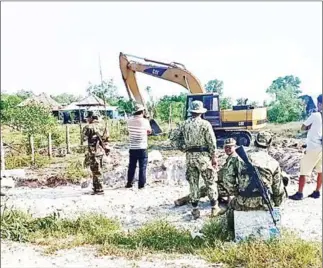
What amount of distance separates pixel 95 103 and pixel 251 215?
40.5 feet

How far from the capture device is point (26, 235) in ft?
15.8

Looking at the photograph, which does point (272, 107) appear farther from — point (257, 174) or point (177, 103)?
point (257, 174)

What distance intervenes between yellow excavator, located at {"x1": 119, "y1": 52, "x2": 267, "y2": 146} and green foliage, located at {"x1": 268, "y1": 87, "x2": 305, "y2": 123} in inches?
320

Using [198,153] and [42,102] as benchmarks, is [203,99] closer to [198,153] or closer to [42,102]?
[42,102]

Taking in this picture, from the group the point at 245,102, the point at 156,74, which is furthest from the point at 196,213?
the point at 245,102

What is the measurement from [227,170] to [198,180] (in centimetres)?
100

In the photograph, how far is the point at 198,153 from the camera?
18.1 ft

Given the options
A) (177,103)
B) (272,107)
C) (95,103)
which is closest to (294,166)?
(95,103)

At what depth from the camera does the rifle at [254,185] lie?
453 centimetres

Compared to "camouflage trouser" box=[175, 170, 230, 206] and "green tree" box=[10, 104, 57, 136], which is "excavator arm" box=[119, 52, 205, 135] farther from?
"camouflage trouser" box=[175, 170, 230, 206]

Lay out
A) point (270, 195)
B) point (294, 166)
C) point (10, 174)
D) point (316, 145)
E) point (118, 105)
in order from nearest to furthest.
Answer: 1. point (10, 174)
2. point (270, 195)
3. point (316, 145)
4. point (294, 166)
5. point (118, 105)

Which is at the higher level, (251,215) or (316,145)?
(316,145)

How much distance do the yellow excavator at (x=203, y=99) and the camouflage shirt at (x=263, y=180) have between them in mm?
7478

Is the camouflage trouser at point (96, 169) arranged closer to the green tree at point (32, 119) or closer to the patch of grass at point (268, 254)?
the patch of grass at point (268, 254)
